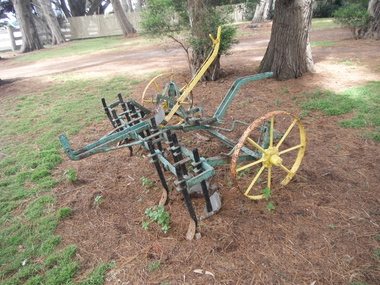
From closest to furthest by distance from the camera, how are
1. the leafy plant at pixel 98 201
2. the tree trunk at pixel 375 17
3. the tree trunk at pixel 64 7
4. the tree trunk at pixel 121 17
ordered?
the leafy plant at pixel 98 201
the tree trunk at pixel 375 17
the tree trunk at pixel 121 17
the tree trunk at pixel 64 7

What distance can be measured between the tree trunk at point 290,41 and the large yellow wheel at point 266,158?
9.23 ft

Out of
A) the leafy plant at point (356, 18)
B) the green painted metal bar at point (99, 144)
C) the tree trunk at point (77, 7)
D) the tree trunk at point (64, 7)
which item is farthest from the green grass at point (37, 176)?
the tree trunk at point (77, 7)

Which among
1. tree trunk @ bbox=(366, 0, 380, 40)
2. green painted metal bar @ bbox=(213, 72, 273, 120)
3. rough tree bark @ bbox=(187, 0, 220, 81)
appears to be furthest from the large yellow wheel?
tree trunk @ bbox=(366, 0, 380, 40)

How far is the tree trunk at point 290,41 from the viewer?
5.98 meters

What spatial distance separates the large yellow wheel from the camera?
8.57ft

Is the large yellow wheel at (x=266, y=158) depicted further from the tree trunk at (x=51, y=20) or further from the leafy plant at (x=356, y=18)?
the tree trunk at (x=51, y=20)

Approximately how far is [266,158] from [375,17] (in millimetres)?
10938

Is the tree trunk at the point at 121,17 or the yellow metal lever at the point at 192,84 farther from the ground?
the tree trunk at the point at 121,17

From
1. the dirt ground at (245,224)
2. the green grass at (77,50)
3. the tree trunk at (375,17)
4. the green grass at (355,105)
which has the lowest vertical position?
the dirt ground at (245,224)

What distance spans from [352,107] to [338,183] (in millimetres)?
2595

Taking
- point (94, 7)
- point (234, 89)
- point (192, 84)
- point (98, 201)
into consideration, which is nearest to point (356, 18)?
point (234, 89)

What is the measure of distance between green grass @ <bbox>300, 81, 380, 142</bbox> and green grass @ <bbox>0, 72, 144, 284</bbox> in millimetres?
4583

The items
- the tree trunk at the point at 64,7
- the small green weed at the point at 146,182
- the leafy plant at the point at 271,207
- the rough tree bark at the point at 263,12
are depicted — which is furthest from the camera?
the tree trunk at the point at 64,7

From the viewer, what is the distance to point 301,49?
20.7 ft
